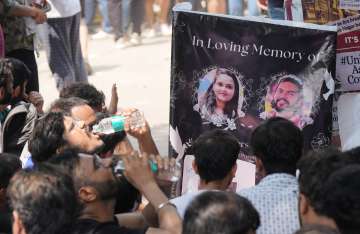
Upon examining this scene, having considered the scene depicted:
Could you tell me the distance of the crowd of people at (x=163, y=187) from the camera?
3.04 metres

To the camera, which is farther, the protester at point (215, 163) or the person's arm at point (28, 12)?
the person's arm at point (28, 12)

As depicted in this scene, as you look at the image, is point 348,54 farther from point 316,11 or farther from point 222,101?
Result: point 222,101

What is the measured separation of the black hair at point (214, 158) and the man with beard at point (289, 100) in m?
1.05

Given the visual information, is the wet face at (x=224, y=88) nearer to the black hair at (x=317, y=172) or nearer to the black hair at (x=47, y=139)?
the black hair at (x=47, y=139)

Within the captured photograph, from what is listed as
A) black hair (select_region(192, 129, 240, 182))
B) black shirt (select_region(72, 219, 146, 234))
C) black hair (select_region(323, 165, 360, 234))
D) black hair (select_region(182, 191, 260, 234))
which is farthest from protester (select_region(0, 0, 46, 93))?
black hair (select_region(323, 165, 360, 234))

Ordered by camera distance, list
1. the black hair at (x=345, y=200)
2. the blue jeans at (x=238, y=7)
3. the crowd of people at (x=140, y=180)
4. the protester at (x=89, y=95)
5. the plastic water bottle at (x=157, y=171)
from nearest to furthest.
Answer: the black hair at (x=345, y=200) < the crowd of people at (x=140, y=180) < the plastic water bottle at (x=157, y=171) < the protester at (x=89, y=95) < the blue jeans at (x=238, y=7)

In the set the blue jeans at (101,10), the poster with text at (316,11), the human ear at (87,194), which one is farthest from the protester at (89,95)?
the blue jeans at (101,10)

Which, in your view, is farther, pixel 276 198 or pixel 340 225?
pixel 276 198

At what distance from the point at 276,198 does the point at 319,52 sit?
4.55 feet

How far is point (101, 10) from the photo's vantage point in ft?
45.7

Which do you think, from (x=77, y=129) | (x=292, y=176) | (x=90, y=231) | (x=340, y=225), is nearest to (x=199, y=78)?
(x=77, y=129)

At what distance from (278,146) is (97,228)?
3.44 ft

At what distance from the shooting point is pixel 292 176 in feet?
13.1

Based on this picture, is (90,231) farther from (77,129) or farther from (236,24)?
(236,24)
